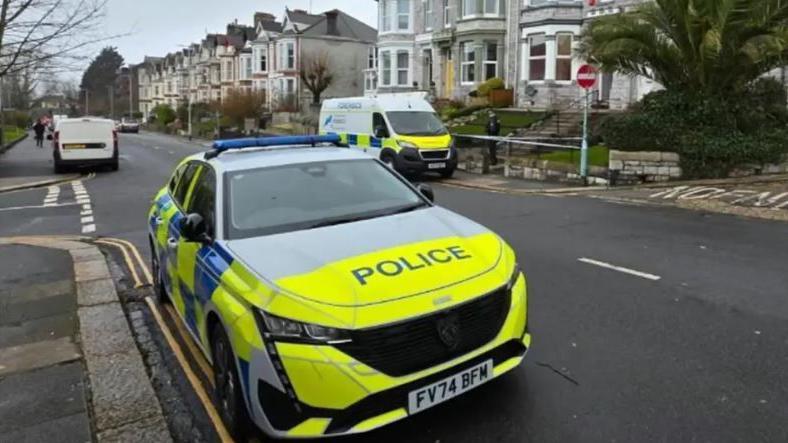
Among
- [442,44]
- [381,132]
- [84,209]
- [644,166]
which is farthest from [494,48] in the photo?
[84,209]

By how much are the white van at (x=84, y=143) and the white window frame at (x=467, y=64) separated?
18.6 m

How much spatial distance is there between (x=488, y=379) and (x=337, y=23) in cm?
6004

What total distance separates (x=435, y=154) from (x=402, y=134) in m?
1.12

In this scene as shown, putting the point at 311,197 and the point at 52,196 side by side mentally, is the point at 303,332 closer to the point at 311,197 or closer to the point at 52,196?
the point at 311,197

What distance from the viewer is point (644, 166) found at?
16188 mm

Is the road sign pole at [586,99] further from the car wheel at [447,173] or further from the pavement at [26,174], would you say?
the pavement at [26,174]

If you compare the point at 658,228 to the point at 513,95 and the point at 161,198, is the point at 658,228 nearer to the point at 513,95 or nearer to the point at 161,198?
the point at 161,198

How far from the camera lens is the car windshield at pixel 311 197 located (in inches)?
179

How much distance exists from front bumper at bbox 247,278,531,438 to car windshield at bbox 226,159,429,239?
1242 mm

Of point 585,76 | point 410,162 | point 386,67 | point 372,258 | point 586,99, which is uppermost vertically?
point 386,67

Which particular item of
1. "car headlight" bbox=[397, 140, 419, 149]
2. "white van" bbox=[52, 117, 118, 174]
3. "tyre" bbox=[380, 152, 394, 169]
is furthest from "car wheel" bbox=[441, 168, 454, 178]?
"white van" bbox=[52, 117, 118, 174]

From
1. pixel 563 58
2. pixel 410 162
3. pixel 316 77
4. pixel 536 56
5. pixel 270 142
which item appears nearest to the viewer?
pixel 270 142

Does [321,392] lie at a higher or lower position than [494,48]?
lower

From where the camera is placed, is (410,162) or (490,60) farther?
(490,60)
